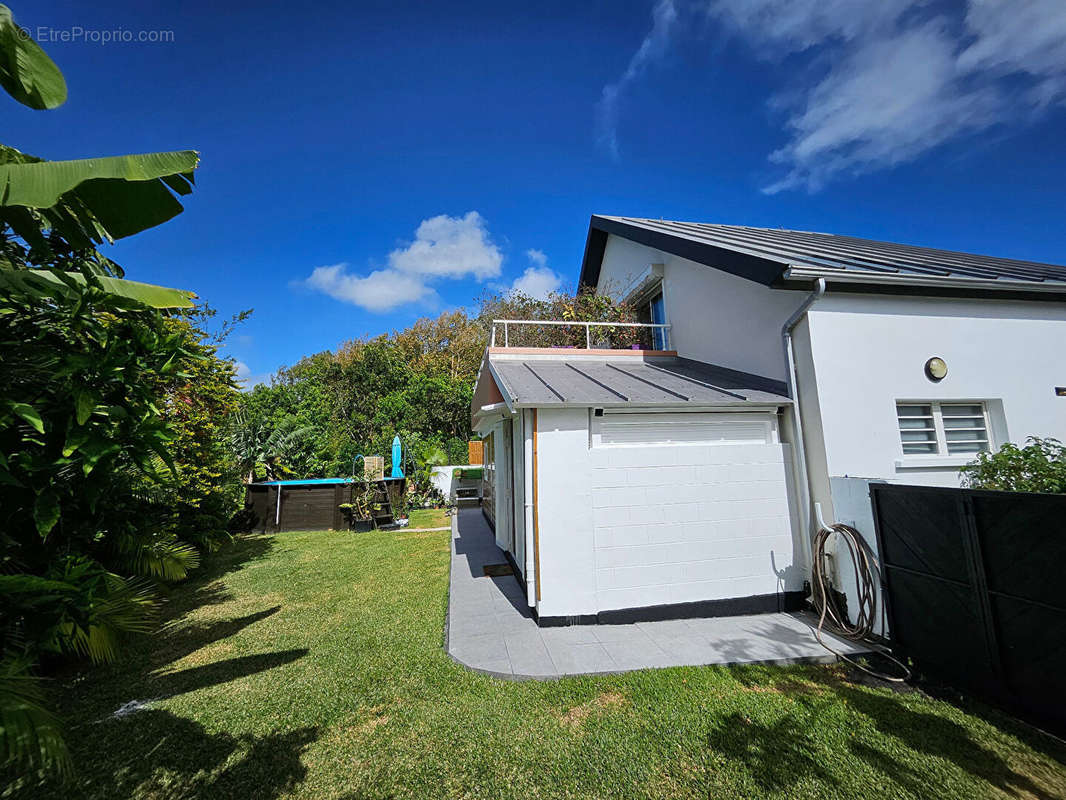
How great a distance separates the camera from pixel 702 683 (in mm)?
4316

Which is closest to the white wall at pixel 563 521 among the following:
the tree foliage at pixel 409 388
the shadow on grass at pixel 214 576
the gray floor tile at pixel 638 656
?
the gray floor tile at pixel 638 656

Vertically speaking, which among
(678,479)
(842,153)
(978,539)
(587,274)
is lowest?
(978,539)

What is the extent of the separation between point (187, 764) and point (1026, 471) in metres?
9.11

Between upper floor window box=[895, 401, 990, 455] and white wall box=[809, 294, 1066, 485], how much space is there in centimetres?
20

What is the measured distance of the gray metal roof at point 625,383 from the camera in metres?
6.08

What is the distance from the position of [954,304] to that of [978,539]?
4.58 metres

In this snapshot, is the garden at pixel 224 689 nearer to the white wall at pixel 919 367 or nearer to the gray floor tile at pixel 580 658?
the gray floor tile at pixel 580 658

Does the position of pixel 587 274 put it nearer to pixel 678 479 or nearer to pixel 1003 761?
pixel 678 479

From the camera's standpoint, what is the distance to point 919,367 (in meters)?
6.29

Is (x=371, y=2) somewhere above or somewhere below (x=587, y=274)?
above

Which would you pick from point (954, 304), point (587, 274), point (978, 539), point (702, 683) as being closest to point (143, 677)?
point (702, 683)

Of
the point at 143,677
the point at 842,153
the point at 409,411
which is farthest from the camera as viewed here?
the point at 409,411

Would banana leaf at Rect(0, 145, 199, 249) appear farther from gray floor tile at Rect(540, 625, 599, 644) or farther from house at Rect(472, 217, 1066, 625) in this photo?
gray floor tile at Rect(540, 625, 599, 644)

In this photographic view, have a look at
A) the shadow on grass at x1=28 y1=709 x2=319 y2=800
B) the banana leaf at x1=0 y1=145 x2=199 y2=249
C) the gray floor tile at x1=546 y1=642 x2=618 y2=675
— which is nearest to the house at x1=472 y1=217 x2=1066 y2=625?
the gray floor tile at x1=546 y1=642 x2=618 y2=675
